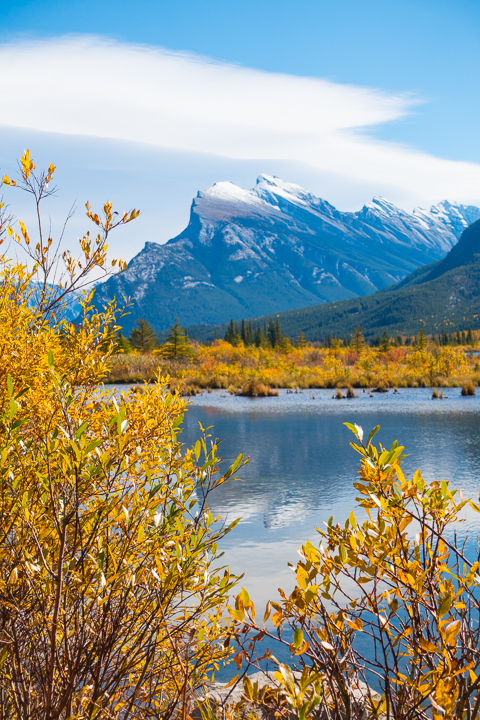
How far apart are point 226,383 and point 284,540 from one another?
39.2 metres

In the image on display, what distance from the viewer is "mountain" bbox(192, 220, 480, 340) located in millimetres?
144625

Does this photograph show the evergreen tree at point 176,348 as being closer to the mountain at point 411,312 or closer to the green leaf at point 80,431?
the green leaf at point 80,431

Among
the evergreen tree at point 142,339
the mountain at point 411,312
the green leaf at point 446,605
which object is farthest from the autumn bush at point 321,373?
the mountain at point 411,312

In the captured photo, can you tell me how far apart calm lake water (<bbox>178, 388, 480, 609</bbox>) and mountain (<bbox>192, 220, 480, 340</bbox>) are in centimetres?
11391

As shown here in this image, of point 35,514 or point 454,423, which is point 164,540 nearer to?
point 35,514

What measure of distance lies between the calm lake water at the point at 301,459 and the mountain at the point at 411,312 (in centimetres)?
11391

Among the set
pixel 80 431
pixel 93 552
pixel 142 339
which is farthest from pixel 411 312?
pixel 80 431

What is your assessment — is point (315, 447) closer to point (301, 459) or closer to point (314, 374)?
point (301, 459)

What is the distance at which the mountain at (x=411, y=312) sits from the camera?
144625 millimetres

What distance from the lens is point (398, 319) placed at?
157 meters

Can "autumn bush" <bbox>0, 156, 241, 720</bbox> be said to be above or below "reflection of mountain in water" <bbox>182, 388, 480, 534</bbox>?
above

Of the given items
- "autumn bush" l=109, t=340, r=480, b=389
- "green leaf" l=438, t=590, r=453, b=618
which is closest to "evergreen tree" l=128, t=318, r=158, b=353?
"autumn bush" l=109, t=340, r=480, b=389

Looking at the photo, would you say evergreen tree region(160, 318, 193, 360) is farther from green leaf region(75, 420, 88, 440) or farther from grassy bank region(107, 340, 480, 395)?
green leaf region(75, 420, 88, 440)

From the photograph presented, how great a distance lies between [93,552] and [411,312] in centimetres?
16554
